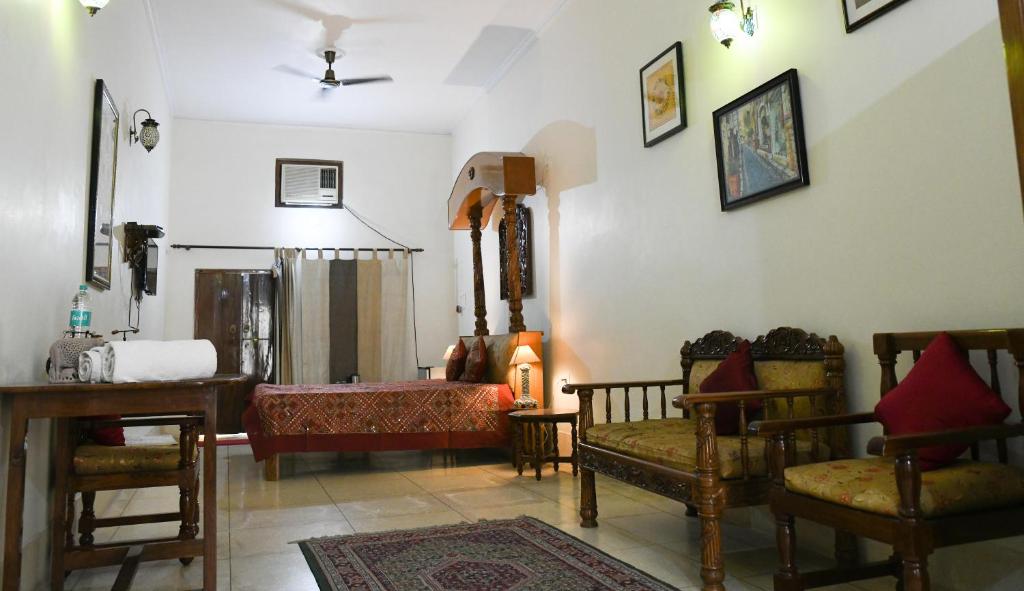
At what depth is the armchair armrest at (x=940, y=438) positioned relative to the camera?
1.84 metres

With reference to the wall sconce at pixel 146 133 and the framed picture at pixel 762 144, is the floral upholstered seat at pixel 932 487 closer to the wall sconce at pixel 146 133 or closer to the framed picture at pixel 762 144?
the framed picture at pixel 762 144

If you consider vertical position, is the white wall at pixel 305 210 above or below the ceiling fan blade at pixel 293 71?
below

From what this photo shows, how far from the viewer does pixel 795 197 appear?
130 inches

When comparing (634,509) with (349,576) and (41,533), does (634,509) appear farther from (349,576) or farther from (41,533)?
(41,533)

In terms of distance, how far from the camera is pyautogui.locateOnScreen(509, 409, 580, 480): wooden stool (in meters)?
4.88

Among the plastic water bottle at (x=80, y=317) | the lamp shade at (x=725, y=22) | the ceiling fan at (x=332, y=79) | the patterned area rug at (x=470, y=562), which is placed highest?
the ceiling fan at (x=332, y=79)

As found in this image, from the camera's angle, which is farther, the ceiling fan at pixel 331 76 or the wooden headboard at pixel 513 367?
the ceiling fan at pixel 331 76

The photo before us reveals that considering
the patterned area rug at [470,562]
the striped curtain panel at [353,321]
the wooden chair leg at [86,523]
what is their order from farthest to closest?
the striped curtain panel at [353,321] < the wooden chair leg at [86,523] < the patterned area rug at [470,562]

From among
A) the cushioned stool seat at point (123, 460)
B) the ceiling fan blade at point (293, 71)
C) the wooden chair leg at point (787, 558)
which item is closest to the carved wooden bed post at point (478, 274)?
the ceiling fan blade at point (293, 71)

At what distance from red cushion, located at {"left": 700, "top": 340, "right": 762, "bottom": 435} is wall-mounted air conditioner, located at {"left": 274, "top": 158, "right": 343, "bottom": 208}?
251 inches

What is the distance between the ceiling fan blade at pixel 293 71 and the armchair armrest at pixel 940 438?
6.51 m

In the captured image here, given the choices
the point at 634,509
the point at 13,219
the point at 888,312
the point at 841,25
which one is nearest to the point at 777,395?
the point at 888,312

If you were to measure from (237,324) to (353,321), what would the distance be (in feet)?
4.37

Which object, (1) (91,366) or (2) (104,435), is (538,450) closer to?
(2) (104,435)
